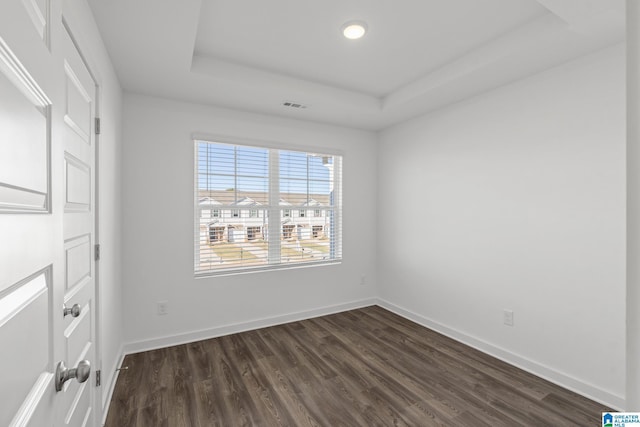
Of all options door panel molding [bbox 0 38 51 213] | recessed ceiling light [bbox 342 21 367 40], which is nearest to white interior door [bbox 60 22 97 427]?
door panel molding [bbox 0 38 51 213]

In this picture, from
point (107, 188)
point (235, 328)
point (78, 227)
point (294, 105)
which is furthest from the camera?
point (235, 328)

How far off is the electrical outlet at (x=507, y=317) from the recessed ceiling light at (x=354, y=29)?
2.66 meters

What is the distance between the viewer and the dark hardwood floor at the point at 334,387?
6.64 feet

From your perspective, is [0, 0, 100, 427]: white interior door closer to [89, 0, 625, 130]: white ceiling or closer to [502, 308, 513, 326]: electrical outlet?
Result: [89, 0, 625, 130]: white ceiling

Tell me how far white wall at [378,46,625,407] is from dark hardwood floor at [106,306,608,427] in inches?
12.5

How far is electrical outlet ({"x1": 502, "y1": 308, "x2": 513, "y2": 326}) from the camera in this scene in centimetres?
275

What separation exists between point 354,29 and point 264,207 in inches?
82.2

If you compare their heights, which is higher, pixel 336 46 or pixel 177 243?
pixel 336 46

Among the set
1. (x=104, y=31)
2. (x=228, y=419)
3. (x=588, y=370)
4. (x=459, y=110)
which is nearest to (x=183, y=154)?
(x=104, y=31)

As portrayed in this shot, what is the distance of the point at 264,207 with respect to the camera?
3607 mm

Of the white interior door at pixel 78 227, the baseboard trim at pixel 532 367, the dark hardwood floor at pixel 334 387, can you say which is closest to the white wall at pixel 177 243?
the dark hardwood floor at pixel 334 387

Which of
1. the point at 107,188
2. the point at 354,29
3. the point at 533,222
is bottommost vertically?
the point at 533,222

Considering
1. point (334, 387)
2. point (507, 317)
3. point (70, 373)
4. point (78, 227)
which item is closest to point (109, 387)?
point (78, 227)

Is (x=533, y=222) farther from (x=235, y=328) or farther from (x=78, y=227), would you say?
(x=78, y=227)
